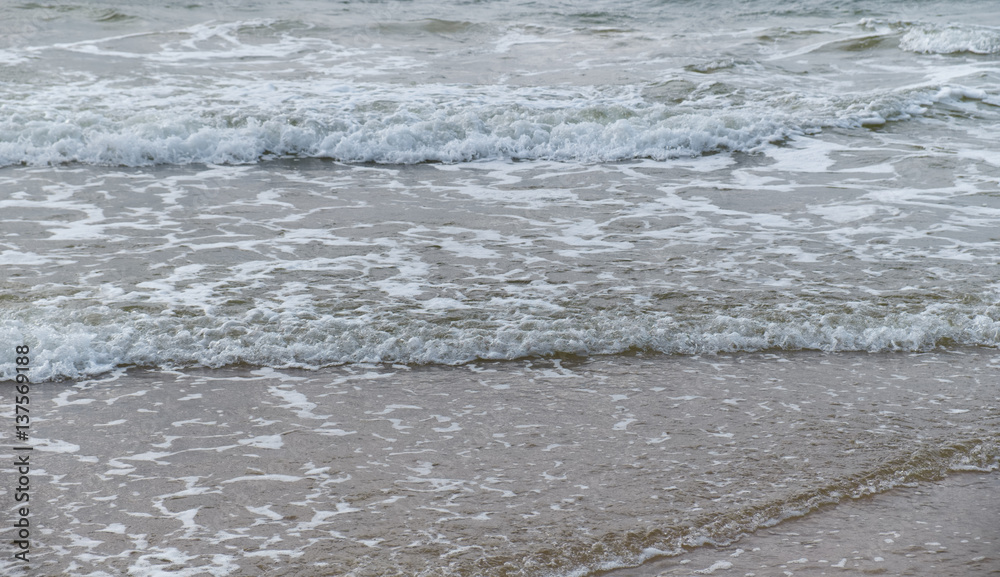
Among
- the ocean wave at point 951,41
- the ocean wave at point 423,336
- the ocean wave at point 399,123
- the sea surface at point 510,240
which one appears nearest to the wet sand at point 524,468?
the sea surface at point 510,240

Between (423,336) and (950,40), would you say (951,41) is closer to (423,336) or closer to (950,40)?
(950,40)

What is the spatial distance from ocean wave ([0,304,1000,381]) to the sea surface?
2 cm

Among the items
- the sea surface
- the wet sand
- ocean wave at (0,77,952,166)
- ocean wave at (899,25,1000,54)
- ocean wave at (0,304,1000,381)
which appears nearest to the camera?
the wet sand

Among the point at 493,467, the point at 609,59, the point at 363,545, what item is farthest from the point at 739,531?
the point at 609,59

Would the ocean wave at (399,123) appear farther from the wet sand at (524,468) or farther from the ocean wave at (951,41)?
the wet sand at (524,468)

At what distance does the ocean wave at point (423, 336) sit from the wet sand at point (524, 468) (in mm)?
129

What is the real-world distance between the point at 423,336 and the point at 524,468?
136 centimetres

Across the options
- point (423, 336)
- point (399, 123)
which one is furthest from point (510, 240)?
point (399, 123)

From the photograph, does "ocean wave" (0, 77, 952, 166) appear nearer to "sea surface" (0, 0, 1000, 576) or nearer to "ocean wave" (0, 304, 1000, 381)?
"sea surface" (0, 0, 1000, 576)

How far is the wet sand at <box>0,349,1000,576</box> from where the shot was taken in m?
2.96

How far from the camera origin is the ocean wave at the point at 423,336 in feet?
14.5

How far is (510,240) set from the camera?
627 centimetres

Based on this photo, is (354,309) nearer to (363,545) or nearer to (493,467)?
(493,467)

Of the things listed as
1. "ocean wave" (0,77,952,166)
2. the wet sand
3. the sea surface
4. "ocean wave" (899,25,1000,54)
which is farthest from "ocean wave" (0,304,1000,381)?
"ocean wave" (899,25,1000,54)
